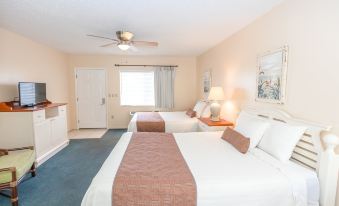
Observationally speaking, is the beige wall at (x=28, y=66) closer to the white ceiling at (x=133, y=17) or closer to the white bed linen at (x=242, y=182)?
the white ceiling at (x=133, y=17)

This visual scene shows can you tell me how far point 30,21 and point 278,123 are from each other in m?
3.74

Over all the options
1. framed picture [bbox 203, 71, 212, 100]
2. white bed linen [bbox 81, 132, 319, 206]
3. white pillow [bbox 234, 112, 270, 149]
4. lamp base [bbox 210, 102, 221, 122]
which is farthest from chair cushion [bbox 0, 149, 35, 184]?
framed picture [bbox 203, 71, 212, 100]

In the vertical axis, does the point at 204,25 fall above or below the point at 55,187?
above

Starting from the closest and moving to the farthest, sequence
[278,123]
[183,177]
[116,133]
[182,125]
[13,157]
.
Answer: [183,177] < [278,123] < [13,157] < [182,125] < [116,133]

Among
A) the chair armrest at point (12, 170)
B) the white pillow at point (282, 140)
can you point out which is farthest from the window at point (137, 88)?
the white pillow at point (282, 140)

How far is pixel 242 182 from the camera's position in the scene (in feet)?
4.75

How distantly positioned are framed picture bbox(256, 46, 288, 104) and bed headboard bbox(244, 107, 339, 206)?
45cm

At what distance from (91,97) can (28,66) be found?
7.25 ft

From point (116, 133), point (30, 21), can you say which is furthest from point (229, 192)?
point (116, 133)

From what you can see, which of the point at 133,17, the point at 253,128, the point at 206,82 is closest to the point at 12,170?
the point at 133,17

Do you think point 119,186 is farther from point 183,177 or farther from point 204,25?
point 204,25

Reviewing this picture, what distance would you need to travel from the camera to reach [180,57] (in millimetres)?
5996

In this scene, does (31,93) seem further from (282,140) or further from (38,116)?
(282,140)

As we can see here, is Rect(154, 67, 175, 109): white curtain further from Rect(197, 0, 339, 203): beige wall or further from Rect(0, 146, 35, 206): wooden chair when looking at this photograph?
Rect(0, 146, 35, 206): wooden chair
